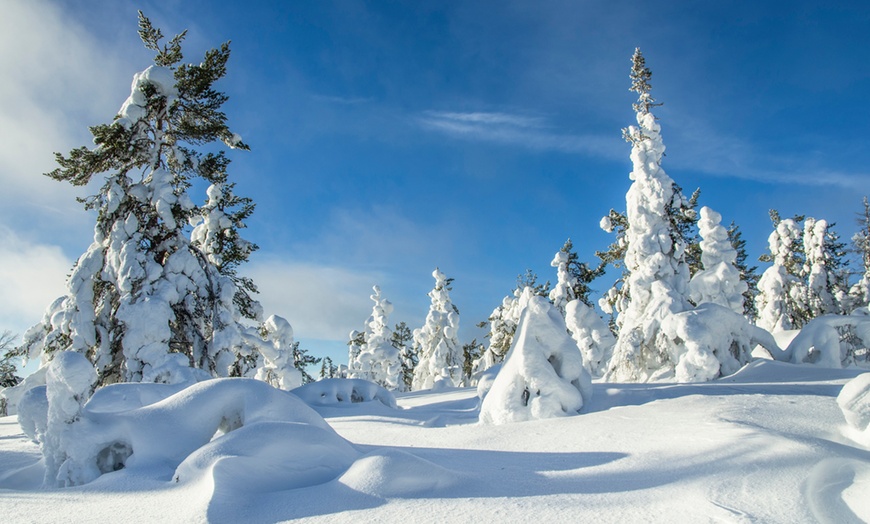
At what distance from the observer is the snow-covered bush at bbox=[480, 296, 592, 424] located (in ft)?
25.8

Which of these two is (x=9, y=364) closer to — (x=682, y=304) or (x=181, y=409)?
(x=181, y=409)

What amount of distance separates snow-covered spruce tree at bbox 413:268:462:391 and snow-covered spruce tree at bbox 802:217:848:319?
67.1ft

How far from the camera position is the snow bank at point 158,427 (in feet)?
14.8

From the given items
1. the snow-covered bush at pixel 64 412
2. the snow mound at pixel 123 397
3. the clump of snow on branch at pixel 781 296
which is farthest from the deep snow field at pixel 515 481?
the clump of snow on branch at pixel 781 296

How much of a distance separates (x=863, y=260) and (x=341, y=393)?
1339 inches

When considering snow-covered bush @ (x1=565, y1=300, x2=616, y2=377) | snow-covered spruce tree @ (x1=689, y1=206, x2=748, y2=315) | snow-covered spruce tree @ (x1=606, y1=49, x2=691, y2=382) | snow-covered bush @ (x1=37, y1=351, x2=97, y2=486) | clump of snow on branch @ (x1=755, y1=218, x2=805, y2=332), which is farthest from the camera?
clump of snow on branch @ (x1=755, y1=218, x2=805, y2=332)

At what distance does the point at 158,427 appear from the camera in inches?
182

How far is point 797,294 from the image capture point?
27.0 metres

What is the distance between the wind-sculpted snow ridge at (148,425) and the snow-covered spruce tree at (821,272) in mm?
30208

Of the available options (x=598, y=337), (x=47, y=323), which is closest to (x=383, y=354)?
(x=598, y=337)

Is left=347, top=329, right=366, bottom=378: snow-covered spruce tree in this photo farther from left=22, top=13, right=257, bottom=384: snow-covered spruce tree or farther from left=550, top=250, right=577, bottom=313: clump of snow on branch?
left=22, top=13, right=257, bottom=384: snow-covered spruce tree

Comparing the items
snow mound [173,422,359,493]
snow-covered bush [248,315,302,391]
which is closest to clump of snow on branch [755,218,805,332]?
snow-covered bush [248,315,302,391]

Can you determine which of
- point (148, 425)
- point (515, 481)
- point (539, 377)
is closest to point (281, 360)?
point (539, 377)

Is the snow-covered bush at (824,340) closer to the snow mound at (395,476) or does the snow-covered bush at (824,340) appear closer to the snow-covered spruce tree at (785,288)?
the snow mound at (395,476)
